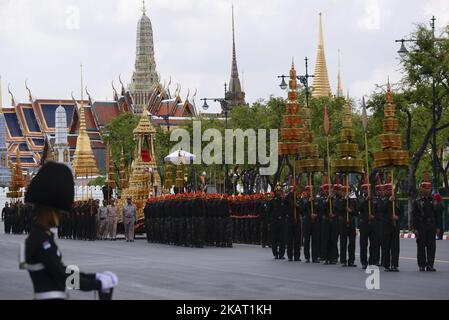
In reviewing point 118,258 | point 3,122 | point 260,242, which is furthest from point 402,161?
point 3,122

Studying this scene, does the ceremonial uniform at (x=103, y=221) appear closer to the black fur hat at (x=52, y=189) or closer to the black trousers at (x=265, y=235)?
the black trousers at (x=265, y=235)

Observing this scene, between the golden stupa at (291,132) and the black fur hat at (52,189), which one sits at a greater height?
the golden stupa at (291,132)

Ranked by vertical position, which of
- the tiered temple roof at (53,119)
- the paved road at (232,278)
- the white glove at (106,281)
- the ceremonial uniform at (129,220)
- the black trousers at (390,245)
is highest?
the tiered temple roof at (53,119)

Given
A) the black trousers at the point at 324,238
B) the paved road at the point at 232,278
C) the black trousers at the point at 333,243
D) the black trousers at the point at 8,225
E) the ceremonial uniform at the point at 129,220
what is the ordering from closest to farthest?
the paved road at the point at 232,278 < the black trousers at the point at 333,243 < the black trousers at the point at 324,238 < the ceremonial uniform at the point at 129,220 < the black trousers at the point at 8,225

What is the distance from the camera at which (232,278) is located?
68.9 feet

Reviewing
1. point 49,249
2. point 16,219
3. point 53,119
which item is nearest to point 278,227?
point 49,249

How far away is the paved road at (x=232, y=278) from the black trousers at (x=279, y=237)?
497 mm

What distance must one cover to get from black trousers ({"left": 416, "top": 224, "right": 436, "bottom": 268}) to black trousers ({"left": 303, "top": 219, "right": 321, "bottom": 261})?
3242 mm

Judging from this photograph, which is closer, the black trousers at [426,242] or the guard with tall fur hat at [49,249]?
the guard with tall fur hat at [49,249]

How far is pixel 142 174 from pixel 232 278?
24.4m

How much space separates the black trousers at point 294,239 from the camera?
26.5m

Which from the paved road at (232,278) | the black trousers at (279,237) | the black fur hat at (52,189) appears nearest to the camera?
the black fur hat at (52,189)

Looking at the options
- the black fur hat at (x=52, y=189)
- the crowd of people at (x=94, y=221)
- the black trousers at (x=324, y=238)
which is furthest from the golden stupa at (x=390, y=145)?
the crowd of people at (x=94, y=221)

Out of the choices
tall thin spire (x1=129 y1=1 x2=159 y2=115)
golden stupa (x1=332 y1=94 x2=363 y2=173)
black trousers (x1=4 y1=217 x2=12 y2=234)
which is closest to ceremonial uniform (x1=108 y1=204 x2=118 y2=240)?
black trousers (x1=4 y1=217 x2=12 y2=234)
